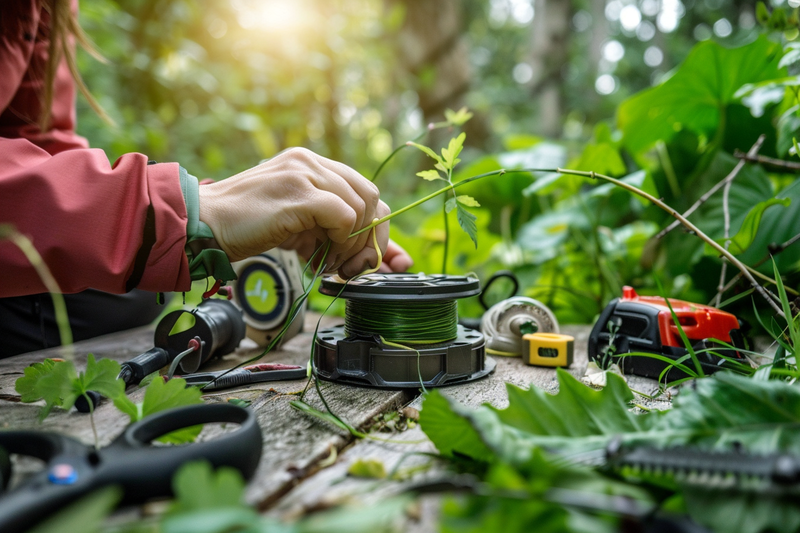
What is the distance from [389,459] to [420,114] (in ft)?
15.8

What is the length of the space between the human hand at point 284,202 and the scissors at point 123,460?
1.56 feet

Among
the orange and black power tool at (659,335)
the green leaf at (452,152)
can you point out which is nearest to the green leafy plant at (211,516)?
the green leaf at (452,152)

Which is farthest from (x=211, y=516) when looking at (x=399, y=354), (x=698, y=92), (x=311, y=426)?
(x=698, y=92)

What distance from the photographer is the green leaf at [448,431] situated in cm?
70

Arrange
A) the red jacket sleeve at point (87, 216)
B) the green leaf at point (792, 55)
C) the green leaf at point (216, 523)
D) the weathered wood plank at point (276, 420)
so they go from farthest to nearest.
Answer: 1. the green leaf at point (792, 55)
2. the red jacket sleeve at point (87, 216)
3. the weathered wood plank at point (276, 420)
4. the green leaf at point (216, 523)

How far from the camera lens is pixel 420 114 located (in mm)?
5254

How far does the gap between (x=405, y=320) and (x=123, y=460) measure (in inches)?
25.9

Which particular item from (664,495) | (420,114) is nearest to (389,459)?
(664,495)

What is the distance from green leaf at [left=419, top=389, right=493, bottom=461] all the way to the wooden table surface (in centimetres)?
7

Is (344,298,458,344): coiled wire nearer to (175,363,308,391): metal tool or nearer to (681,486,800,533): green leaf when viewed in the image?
(175,363,308,391): metal tool

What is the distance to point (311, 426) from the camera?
2.98 ft

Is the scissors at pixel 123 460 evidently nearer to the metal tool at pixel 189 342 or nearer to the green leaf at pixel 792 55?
the metal tool at pixel 189 342

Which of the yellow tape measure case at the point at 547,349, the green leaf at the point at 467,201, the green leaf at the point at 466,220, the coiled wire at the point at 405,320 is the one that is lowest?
the yellow tape measure case at the point at 547,349

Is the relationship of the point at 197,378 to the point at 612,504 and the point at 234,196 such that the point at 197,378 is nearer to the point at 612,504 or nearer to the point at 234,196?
the point at 234,196
